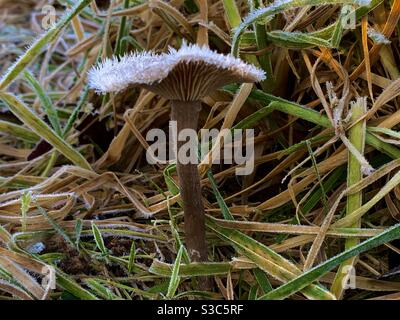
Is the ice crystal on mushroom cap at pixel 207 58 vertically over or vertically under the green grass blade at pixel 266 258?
over

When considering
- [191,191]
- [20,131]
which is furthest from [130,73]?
[20,131]

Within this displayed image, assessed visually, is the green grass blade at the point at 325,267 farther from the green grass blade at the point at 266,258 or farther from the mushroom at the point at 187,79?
the mushroom at the point at 187,79

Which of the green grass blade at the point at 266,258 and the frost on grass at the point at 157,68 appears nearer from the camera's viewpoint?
the frost on grass at the point at 157,68

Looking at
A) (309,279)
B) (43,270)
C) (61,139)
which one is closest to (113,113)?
(61,139)

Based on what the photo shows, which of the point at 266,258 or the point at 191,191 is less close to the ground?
the point at 191,191

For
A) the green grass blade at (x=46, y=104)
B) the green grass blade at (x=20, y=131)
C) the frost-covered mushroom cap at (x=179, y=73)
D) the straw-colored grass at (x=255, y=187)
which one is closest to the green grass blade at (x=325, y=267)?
the straw-colored grass at (x=255, y=187)

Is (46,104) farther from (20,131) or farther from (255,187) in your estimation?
(255,187)

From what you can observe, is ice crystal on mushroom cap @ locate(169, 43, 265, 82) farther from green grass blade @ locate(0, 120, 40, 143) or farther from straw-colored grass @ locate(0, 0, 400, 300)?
green grass blade @ locate(0, 120, 40, 143)
